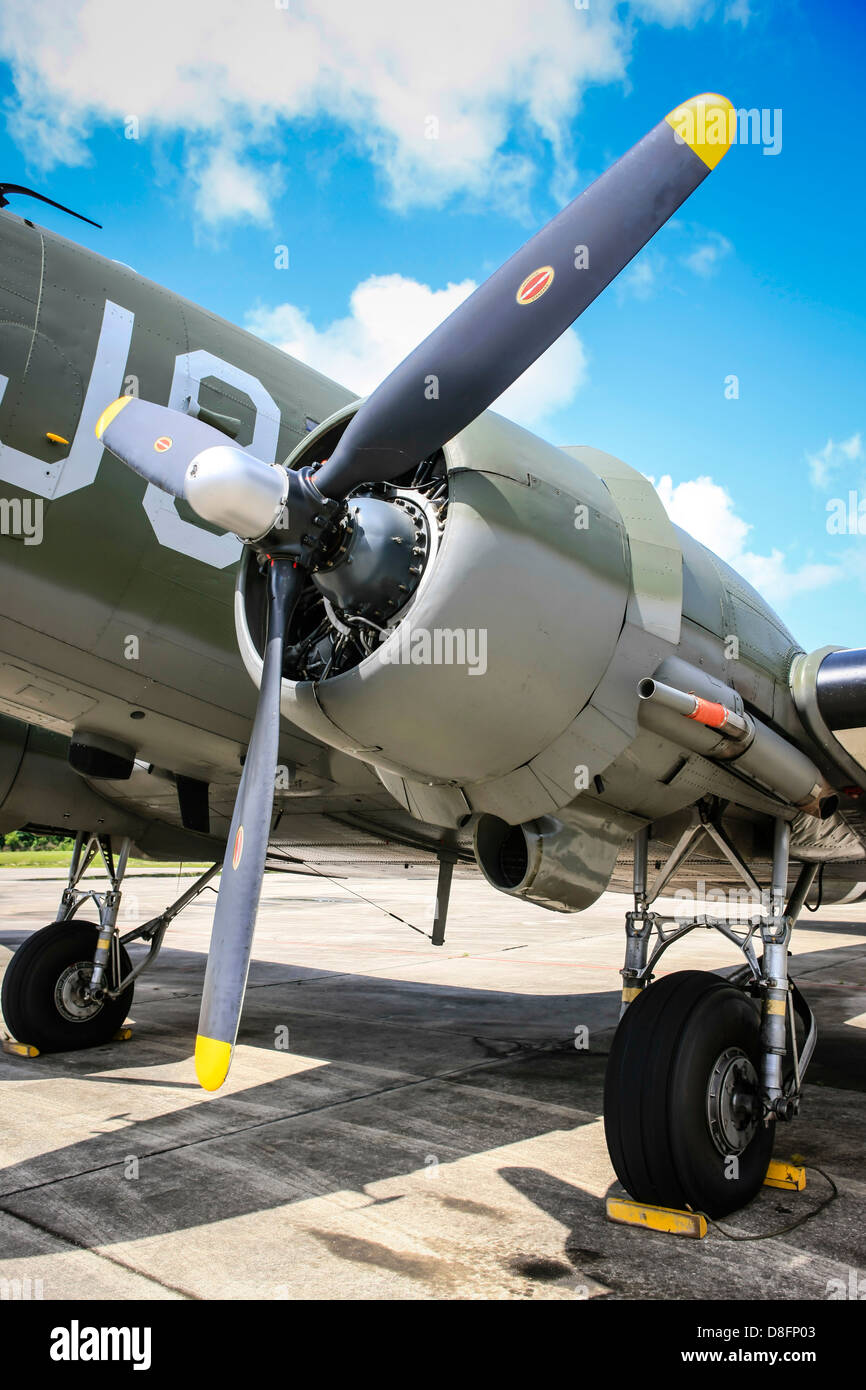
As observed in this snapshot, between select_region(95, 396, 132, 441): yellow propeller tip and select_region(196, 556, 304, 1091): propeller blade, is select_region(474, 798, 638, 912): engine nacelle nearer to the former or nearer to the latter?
select_region(196, 556, 304, 1091): propeller blade

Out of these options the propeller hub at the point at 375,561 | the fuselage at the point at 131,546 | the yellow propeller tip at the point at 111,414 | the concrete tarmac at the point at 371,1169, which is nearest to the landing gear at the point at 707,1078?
the concrete tarmac at the point at 371,1169

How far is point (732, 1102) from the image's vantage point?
14.9 ft

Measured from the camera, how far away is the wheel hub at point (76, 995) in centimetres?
770

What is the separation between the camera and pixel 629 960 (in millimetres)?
5480

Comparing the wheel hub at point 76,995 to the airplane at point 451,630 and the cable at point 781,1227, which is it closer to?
the airplane at point 451,630

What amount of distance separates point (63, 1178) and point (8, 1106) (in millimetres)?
1624

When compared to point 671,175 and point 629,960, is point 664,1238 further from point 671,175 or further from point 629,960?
point 671,175

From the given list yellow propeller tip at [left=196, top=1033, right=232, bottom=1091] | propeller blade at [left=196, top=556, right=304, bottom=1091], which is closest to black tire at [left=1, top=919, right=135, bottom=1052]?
propeller blade at [left=196, top=556, right=304, bottom=1091]

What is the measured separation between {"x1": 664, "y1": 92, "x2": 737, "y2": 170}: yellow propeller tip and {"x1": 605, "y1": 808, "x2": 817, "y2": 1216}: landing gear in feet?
11.9

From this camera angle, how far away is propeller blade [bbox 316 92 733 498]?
3.82 meters

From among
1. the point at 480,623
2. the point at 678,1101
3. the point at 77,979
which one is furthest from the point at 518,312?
the point at 77,979

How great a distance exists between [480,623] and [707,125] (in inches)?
87.8
